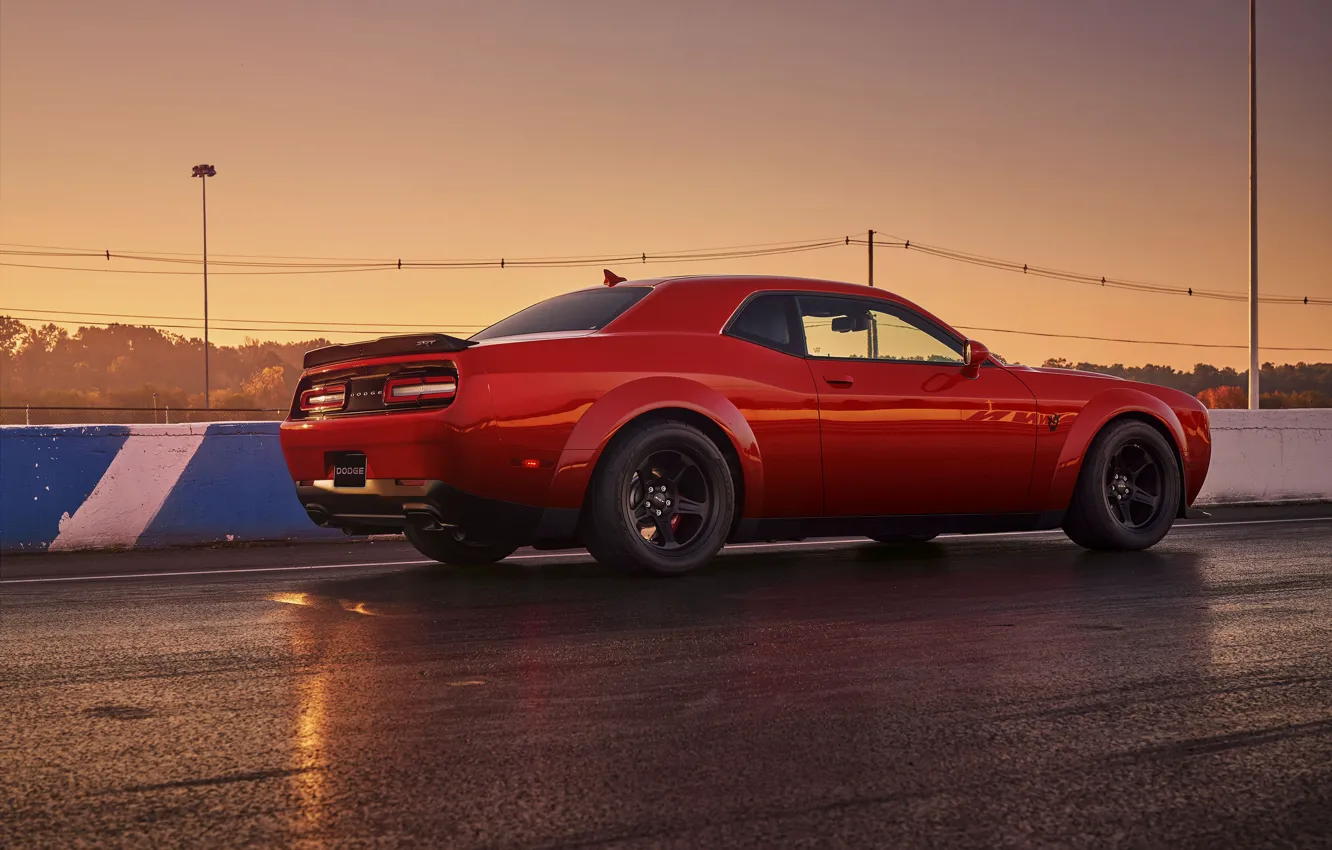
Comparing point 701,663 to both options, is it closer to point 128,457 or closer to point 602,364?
point 602,364

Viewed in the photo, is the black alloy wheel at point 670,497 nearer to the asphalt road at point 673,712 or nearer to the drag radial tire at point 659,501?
the drag radial tire at point 659,501

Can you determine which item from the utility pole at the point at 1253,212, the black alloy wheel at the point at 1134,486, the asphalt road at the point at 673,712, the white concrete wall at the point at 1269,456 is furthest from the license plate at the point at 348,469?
the utility pole at the point at 1253,212

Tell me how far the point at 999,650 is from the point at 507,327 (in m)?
3.60

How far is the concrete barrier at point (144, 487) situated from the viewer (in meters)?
10.0

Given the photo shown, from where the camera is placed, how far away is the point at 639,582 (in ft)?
23.3

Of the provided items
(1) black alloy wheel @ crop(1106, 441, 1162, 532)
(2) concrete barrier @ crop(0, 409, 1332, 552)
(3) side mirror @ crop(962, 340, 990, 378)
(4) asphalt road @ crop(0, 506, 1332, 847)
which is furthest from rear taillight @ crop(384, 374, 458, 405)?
(1) black alloy wheel @ crop(1106, 441, 1162, 532)

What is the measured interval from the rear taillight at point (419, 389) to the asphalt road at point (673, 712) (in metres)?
0.97

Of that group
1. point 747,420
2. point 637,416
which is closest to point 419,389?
point 637,416

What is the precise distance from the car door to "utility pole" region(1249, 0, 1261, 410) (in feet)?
59.7

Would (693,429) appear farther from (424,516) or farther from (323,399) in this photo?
(323,399)

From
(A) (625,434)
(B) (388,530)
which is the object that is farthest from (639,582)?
(B) (388,530)

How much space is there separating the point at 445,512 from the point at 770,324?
2.11 metres

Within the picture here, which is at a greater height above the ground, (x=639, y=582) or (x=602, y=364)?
(x=602, y=364)

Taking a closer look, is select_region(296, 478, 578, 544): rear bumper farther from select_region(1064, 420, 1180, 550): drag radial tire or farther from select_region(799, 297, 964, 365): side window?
select_region(1064, 420, 1180, 550): drag radial tire
